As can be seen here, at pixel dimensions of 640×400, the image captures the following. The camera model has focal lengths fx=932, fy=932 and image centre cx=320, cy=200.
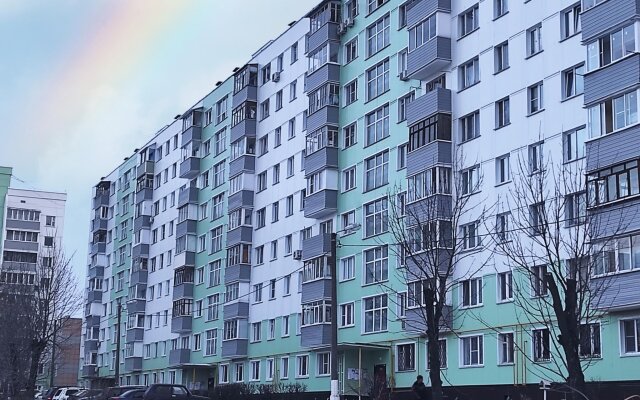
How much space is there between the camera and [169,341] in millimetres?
79188

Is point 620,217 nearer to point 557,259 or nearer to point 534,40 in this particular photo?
point 557,259

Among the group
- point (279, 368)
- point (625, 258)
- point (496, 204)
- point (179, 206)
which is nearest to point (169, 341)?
point (179, 206)

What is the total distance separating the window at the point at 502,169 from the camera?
132 ft

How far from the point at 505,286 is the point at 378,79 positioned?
16313 mm

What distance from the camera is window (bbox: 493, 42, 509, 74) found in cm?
4141

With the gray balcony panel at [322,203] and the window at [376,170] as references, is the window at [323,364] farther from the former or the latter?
the window at [376,170]

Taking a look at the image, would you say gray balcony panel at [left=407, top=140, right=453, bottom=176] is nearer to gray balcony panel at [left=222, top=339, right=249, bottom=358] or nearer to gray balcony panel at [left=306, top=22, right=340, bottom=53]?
gray balcony panel at [left=306, top=22, right=340, bottom=53]

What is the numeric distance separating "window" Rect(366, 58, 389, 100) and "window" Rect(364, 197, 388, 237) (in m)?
6.13

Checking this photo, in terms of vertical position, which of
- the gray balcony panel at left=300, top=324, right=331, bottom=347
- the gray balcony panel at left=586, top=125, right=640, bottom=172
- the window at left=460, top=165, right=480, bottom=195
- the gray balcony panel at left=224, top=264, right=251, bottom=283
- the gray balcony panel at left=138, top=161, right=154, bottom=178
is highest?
the gray balcony panel at left=138, top=161, right=154, bottom=178

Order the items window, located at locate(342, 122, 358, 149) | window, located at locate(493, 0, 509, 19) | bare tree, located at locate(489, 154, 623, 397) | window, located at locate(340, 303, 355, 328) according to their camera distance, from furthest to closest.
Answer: window, located at locate(342, 122, 358, 149) < window, located at locate(340, 303, 355, 328) < window, located at locate(493, 0, 509, 19) < bare tree, located at locate(489, 154, 623, 397)

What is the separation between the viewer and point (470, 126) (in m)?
43.3

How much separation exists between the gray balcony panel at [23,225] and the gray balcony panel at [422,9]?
8499cm

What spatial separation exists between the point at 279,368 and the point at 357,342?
36.4ft

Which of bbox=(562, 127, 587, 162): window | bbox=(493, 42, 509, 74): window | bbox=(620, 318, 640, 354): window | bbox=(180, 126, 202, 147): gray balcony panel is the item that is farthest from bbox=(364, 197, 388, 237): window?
bbox=(180, 126, 202, 147): gray balcony panel
